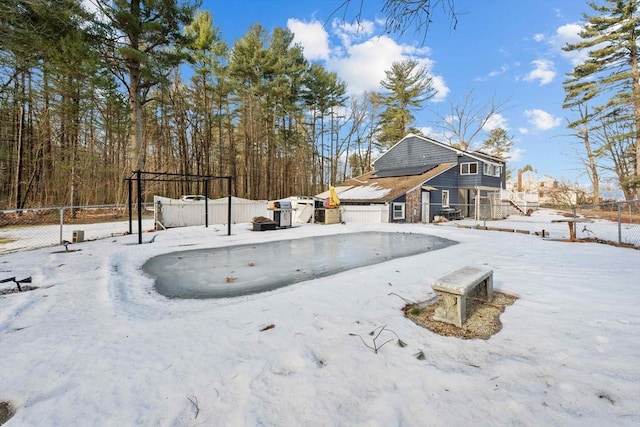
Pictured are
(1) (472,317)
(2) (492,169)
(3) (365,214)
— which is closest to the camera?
(1) (472,317)

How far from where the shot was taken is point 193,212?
1362 centimetres

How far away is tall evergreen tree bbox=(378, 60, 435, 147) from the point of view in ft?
88.7

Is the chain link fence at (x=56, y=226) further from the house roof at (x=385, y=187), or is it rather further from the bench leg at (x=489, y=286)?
→ the house roof at (x=385, y=187)

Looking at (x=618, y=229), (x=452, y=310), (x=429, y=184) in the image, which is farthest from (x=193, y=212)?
(x=618, y=229)

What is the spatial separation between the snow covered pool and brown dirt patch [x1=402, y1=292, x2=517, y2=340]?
210 cm

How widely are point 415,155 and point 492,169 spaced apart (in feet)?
19.8

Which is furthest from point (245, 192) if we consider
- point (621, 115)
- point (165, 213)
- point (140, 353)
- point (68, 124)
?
point (621, 115)

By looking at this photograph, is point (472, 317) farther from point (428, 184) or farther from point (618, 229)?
point (428, 184)

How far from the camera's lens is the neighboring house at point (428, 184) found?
17.2m

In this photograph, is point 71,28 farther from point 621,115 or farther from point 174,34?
point 621,115

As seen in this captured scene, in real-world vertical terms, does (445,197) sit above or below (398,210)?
above

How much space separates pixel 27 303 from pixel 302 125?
2537 cm

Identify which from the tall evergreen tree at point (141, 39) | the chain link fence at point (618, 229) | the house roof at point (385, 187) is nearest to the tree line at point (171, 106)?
the tall evergreen tree at point (141, 39)

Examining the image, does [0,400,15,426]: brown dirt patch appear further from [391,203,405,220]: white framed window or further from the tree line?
[391,203,405,220]: white framed window
